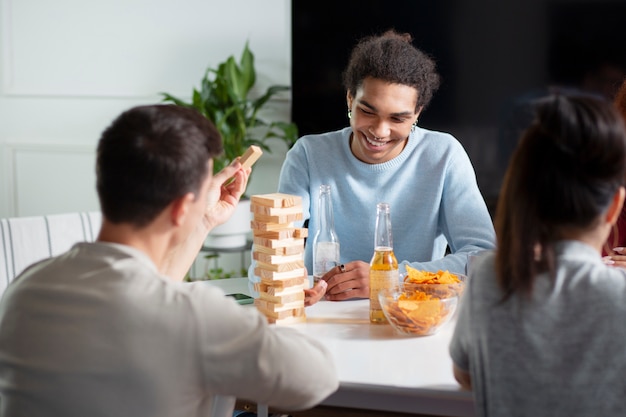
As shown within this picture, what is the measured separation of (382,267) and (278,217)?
25cm

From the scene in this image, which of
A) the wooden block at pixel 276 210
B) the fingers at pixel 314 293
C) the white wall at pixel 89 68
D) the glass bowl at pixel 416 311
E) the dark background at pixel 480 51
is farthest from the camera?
the white wall at pixel 89 68

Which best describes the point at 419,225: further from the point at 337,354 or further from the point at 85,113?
the point at 85,113

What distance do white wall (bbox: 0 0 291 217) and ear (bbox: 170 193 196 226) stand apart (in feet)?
9.60

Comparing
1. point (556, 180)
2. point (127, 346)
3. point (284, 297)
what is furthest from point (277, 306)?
point (556, 180)

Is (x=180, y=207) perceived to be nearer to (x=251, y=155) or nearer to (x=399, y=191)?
(x=251, y=155)

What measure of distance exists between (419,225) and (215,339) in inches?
54.7

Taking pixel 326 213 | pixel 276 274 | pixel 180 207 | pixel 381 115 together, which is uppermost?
pixel 381 115

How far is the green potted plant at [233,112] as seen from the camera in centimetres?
402

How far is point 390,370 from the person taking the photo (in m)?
1.55

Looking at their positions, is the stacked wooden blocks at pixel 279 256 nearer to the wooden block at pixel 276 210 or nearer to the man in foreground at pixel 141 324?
the wooden block at pixel 276 210

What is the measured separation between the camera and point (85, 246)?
128 centimetres

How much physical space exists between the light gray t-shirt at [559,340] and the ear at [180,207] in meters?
0.44

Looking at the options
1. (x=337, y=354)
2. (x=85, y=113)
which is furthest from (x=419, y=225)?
(x=85, y=113)

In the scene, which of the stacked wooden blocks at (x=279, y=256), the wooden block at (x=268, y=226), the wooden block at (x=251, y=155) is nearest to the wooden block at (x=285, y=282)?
the stacked wooden blocks at (x=279, y=256)
